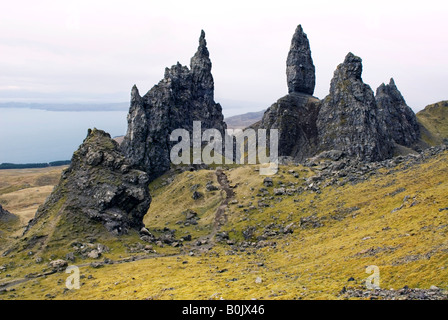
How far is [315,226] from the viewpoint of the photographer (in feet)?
388

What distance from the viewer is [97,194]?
12719 centimetres

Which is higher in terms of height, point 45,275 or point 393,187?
point 393,187

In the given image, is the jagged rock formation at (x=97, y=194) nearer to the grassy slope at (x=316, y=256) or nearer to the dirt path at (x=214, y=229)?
the grassy slope at (x=316, y=256)

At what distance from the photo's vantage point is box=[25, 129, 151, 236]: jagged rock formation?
12206 centimetres

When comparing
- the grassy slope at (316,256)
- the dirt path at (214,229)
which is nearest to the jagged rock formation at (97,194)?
the grassy slope at (316,256)

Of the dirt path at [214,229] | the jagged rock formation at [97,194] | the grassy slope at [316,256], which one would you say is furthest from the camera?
the jagged rock formation at [97,194]

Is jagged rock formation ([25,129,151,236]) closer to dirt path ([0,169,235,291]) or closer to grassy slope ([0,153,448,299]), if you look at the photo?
grassy slope ([0,153,448,299])

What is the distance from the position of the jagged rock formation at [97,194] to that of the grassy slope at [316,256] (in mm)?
16058

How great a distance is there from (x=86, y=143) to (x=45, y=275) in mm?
57081

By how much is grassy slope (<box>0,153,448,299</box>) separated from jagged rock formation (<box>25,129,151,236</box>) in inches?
632

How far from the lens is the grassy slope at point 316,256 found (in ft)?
212

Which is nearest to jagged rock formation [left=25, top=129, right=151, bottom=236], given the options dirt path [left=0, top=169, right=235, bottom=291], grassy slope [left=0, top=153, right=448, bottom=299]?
grassy slope [left=0, top=153, right=448, bottom=299]
